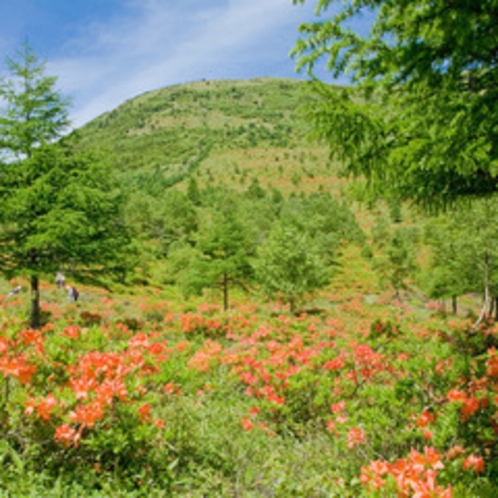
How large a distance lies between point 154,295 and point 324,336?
81.1 feet

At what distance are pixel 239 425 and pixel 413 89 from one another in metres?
4.75

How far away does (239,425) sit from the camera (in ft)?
16.5

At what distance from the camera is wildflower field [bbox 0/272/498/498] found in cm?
281

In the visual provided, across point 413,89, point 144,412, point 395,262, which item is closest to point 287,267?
point 395,262

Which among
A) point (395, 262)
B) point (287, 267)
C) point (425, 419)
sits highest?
point (425, 419)

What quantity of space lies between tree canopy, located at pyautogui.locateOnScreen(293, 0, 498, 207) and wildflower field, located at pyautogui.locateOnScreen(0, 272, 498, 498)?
224cm

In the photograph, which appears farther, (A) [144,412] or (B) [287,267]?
(B) [287,267]

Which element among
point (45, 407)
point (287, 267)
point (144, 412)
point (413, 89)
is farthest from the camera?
point (287, 267)

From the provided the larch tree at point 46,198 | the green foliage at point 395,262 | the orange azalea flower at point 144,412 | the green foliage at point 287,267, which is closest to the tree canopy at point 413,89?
the orange azalea flower at point 144,412

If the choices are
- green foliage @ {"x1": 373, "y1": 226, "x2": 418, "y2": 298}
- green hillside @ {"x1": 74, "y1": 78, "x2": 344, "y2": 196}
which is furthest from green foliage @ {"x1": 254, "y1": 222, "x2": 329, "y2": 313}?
green hillside @ {"x1": 74, "y1": 78, "x2": 344, "y2": 196}

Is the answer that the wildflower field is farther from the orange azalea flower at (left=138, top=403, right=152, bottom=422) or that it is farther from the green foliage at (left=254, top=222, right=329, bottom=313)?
the green foliage at (left=254, top=222, right=329, bottom=313)

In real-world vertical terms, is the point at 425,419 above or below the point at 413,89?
below

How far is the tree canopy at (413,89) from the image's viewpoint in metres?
3.15

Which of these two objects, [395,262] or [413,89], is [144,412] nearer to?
[413,89]
